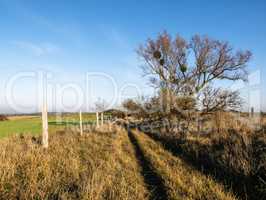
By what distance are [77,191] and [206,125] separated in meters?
7.83

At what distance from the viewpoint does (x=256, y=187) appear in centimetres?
321

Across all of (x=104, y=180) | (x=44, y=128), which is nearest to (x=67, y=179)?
(x=104, y=180)

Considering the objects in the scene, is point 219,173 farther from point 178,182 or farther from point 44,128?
point 44,128

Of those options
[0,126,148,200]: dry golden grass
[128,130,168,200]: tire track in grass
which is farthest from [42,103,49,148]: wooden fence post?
[128,130,168,200]: tire track in grass

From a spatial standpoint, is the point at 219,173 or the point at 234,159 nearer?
the point at 219,173

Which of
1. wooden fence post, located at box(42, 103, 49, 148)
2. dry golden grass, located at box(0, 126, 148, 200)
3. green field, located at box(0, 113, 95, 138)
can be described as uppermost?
wooden fence post, located at box(42, 103, 49, 148)

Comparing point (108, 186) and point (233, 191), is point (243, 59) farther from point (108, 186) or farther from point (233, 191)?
point (108, 186)

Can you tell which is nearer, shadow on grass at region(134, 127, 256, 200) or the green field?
shadow on grass at region(134, 127, 256, 200)

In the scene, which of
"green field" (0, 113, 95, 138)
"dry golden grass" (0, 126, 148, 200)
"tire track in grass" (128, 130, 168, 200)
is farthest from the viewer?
"green field" (0, 113, 95, 138)

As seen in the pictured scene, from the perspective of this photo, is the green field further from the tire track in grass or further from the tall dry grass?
the tall dry grass

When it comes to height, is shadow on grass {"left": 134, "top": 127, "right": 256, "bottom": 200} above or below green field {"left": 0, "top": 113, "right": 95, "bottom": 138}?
above

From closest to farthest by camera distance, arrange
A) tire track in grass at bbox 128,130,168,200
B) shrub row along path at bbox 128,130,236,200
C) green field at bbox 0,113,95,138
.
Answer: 1. shrub row along path at bbox 128,130,236,200
2. tire track in grass at bbox 128,130,168,200
3. green field at bbox 0,113,95,138

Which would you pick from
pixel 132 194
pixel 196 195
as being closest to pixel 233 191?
pixel 196 195

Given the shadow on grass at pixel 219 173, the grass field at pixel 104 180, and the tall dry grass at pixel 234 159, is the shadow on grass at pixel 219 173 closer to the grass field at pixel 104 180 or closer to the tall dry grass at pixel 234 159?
the tall dry grass at pixel 234 159
